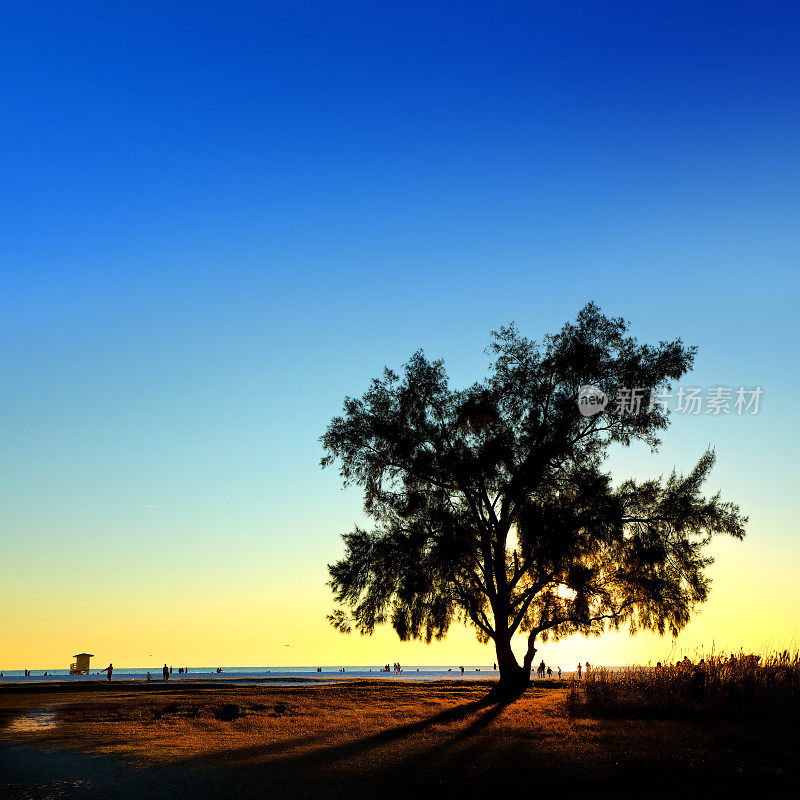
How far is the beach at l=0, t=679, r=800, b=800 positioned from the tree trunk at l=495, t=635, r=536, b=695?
6.31 meters

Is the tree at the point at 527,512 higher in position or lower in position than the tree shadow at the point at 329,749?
higher

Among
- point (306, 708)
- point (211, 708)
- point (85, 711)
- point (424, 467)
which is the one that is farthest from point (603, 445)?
point (85, 711)

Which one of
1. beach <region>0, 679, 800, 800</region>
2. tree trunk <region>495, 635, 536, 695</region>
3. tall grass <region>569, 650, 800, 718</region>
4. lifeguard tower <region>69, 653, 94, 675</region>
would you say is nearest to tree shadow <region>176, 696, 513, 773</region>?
beach <region>0, 679, 800, 800</region>

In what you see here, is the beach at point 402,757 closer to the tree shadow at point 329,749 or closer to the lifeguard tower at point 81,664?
the tree shadow at point 329,749

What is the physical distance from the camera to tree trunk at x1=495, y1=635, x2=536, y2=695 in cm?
2881

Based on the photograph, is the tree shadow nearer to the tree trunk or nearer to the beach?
the beach

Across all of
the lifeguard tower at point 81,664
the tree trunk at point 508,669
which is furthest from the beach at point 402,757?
the lifeguard tower at point 81,664

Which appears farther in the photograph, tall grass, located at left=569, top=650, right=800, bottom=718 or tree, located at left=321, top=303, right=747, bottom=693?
tree, located at left=321, top=303, right=747, bottom=693

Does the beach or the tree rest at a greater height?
the tree

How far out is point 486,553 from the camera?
29891mm

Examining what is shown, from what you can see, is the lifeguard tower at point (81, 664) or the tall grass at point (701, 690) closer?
the tall grass at point (701, 690)

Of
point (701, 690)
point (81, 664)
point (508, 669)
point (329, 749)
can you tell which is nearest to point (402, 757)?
point (329, 749)

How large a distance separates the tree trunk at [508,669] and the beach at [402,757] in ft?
20.7

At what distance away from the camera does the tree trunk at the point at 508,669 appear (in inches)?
1134
